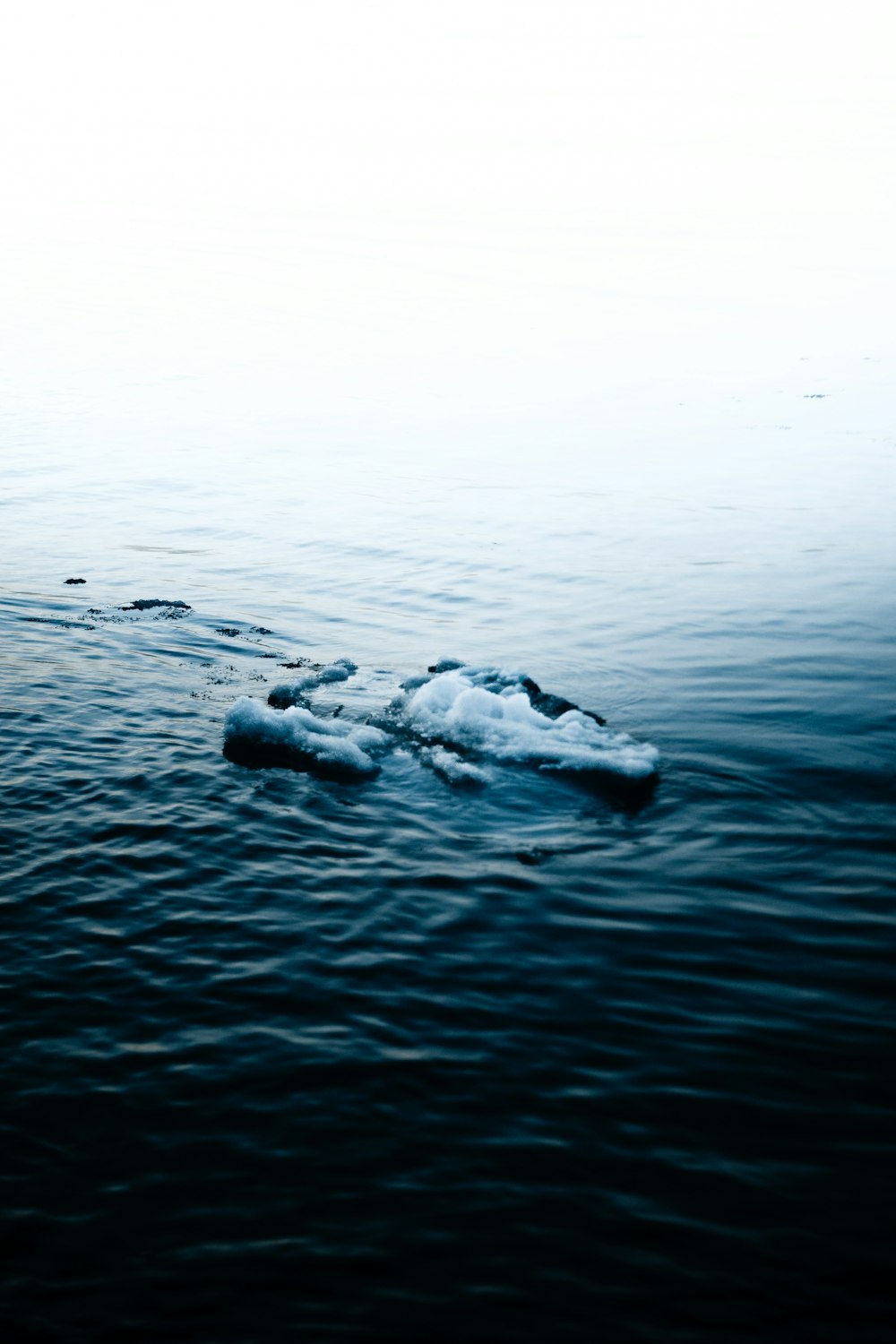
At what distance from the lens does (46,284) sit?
286ft

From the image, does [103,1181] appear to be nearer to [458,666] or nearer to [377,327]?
[458,666]

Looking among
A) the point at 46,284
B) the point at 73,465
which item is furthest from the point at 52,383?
the point at 46,284

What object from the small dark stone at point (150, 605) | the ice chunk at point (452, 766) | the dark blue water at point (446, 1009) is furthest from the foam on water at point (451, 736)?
the small dark stone at point (150, 605)

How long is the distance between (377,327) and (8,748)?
65047 millimetres

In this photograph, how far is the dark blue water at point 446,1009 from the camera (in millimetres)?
5613

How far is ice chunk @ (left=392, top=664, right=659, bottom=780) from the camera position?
11930 mm

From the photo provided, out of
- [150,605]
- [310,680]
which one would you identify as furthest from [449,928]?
[150,605]

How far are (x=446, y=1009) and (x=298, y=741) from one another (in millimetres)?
5027

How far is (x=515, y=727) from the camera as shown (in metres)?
12.8

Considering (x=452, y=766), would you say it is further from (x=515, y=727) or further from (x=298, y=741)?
(x=298, y=741)

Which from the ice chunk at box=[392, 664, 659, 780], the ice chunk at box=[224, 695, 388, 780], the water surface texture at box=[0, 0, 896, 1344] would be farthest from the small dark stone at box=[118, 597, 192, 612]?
the ice chunk at box=[224, 695, 388, 780]

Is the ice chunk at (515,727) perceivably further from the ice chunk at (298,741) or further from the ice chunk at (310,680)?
the ice chunk at (310,680)

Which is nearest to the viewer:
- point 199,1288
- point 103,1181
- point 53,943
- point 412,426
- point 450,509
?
point 199,1288

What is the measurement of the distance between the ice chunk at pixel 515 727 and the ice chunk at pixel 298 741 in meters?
0.80
